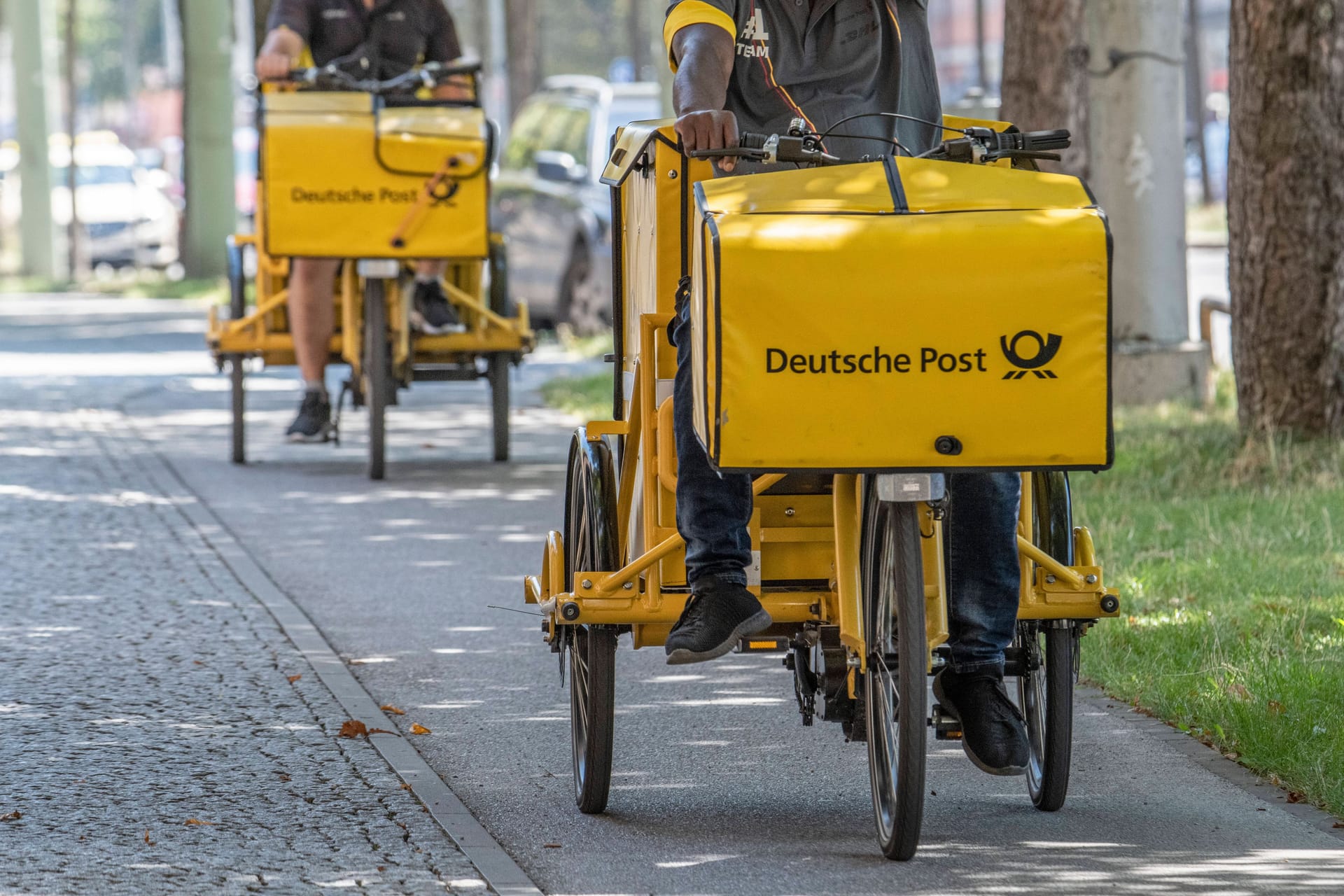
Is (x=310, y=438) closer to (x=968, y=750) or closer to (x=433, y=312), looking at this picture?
(x=433, y=312)

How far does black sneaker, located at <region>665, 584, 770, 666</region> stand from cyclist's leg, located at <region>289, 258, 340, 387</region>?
6346 mm

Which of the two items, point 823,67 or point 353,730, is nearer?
point 823,67

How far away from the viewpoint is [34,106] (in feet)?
102

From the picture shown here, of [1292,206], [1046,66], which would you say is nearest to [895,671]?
[1292,206]

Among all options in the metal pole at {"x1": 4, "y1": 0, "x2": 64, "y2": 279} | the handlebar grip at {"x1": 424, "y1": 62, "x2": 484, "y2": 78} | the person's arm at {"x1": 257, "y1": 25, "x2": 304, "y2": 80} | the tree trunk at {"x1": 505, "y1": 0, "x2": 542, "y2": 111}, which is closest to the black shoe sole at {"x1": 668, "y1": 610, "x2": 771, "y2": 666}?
the person's arm at {"x1": 257, "y1": 25, "x2": 304, "y2": 80}

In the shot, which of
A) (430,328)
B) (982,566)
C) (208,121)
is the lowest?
(430,328)

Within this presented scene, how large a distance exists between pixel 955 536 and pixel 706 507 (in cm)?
51

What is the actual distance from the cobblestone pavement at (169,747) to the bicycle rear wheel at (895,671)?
0.82m

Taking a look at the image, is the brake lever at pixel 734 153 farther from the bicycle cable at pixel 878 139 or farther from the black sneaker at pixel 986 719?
the black sneaker at pixel 986 719

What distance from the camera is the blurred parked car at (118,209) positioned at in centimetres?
3738

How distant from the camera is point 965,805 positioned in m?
5.01

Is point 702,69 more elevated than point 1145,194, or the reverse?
point 702,69

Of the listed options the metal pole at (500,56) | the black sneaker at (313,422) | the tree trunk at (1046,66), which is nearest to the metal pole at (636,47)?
the metal pole at (500,56)

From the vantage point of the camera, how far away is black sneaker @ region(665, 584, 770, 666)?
4.57 metres
